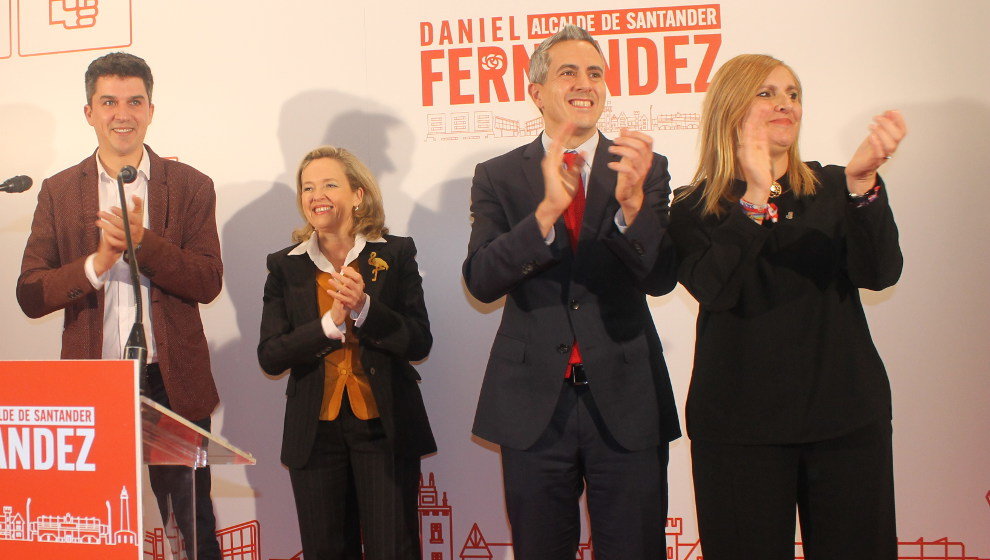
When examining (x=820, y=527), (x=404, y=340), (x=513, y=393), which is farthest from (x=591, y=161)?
(x=820, y=527)

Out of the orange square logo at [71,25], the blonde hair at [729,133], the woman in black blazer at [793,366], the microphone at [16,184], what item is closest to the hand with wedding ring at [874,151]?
the woman in black blazer at [793,366]

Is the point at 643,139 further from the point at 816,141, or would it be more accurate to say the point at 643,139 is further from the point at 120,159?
the point at 120,159

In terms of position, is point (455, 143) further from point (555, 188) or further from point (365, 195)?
point (555, 188)

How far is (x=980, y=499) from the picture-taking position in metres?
3.18

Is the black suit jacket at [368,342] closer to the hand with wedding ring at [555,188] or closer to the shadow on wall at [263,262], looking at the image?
the shadow on wall at [263,262]

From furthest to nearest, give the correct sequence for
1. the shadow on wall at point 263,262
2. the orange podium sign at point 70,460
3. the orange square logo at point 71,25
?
the orange square logo at point 71,25 → the shadow on wall at point 263,262 → the orange podium sign at point 70,460

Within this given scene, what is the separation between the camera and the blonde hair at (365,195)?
2.97m

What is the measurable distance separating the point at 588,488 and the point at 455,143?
1.76 meters

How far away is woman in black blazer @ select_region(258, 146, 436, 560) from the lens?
8.80ft

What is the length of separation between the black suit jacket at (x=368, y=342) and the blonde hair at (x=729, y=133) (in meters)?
1.13

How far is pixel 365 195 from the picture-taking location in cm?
302

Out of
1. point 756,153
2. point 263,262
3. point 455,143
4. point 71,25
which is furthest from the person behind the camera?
point 71,25

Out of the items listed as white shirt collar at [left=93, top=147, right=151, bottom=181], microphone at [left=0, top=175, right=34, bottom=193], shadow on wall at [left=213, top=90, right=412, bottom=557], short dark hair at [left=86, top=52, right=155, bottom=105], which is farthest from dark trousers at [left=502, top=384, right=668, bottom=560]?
short dark hair at [left=86, top=52, right=155, bottom=105]

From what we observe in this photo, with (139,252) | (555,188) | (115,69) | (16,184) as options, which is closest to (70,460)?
(555,188)
